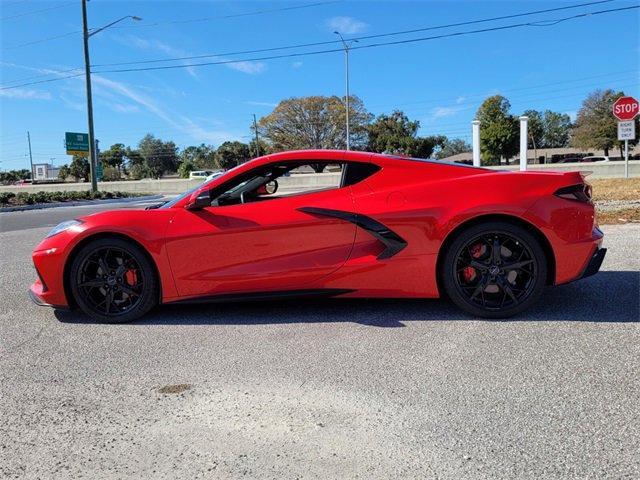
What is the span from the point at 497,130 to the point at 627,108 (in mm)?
54623

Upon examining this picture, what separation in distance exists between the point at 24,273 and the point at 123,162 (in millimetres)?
117248

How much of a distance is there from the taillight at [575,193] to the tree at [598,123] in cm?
6925

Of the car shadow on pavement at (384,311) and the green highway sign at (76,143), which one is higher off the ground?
the green highway sign at (76,143)

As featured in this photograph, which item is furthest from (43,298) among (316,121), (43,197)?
(316,121)

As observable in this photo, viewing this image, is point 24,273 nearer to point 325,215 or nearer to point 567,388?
point 325,215

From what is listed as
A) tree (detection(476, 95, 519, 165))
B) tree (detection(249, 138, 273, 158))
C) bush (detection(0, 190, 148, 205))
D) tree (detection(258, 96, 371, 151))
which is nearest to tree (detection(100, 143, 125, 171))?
tree (detection(249, 138, 273, 158))

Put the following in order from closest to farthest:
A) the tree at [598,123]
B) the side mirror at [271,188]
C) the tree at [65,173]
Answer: the side mirror at [271,188], the tree at [598,123], the tree at [65,173]

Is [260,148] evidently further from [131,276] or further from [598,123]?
[131,276]

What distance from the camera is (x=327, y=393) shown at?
2.89m

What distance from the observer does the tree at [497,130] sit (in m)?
68.2

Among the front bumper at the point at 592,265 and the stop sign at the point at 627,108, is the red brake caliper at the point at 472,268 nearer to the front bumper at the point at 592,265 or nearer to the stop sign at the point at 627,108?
the front bumper at the point at 592,265

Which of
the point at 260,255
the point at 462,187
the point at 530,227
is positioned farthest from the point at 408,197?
the point at 260,255

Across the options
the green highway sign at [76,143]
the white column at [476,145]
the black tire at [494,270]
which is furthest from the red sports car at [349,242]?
the green highway sign at [76,143]

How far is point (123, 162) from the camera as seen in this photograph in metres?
115
